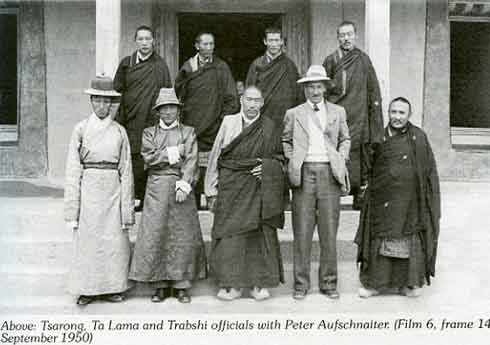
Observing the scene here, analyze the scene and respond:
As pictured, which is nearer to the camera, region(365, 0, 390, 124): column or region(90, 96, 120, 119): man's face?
region(90, 96, 120, 119): man's face

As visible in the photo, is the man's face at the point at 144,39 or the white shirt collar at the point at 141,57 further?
A: the white shirt collar at the point at 141,57

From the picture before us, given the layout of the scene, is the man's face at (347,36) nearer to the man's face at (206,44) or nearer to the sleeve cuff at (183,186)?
the man's face at (206,44)

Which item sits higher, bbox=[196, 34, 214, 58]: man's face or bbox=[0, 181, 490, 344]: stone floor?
bbox=[196, 34, 214, 58]: man's face

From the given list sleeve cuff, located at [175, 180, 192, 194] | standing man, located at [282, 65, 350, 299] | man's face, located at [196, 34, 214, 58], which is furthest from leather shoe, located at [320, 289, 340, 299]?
man's face, located at [196, 34, 214, 58]

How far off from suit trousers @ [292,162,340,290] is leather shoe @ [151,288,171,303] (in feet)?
3.16

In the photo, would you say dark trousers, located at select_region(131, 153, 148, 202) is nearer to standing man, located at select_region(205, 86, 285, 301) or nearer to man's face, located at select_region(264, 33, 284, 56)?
standing man, located at select_region(205, 86, 285, 301)

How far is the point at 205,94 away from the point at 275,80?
60 cm

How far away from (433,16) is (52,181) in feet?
16.1

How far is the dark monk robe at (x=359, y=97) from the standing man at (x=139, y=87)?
146 cm

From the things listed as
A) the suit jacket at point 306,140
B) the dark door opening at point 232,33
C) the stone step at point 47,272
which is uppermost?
the dark door opening at point 232,33

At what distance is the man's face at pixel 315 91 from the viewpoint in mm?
4520

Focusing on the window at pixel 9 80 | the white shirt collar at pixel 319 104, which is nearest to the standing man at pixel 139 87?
the white shirt collar at pixel 319 104

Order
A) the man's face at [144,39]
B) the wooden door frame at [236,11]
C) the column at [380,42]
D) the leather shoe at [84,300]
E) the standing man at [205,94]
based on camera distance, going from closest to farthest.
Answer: the leather shoe at [84,300], the man's face at [144,39], the standing man at [205,94], the column at [380,42], the wooden door frame at [236,11]

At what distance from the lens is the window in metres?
7.27
